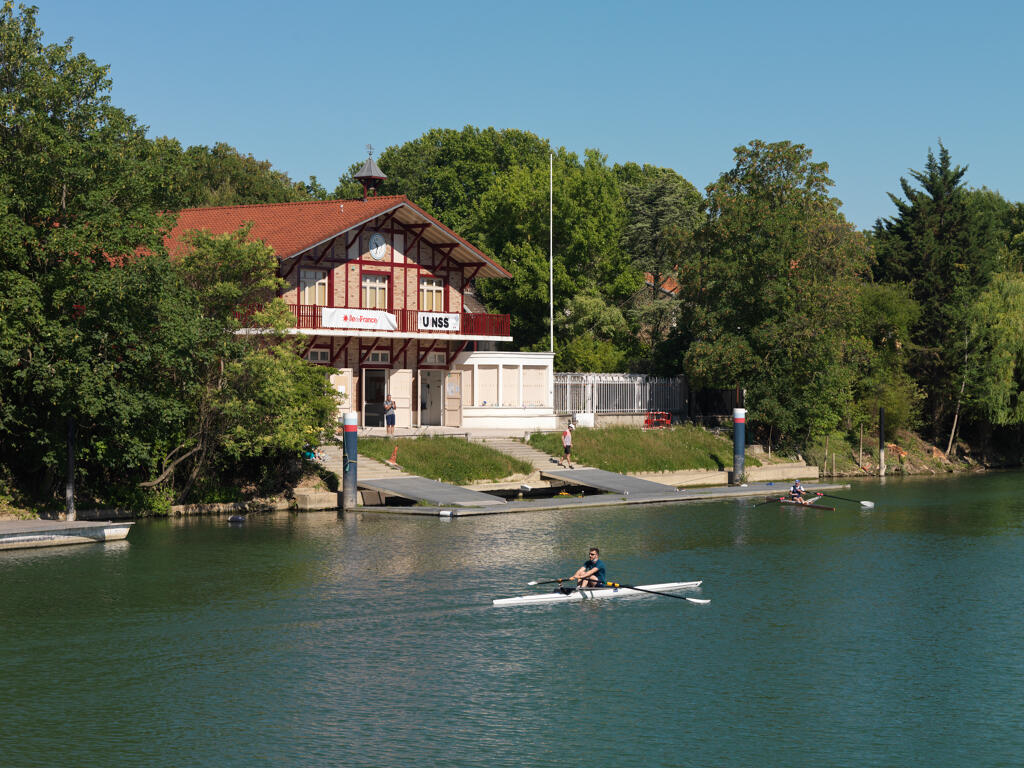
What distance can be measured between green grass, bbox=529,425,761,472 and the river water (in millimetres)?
16596

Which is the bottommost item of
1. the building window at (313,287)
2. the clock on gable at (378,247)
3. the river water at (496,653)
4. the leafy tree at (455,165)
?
the river water at (496,653)

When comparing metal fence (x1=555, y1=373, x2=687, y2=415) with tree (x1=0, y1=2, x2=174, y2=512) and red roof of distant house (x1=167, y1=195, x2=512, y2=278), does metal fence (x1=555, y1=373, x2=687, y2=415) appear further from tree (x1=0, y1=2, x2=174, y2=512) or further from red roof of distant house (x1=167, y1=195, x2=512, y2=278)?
tree (x1=0, y1=2, x2=174, y2=512)

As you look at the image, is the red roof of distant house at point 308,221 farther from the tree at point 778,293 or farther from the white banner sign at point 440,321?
the tree at point 778,293

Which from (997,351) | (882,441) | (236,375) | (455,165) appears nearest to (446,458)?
→ (236,375)

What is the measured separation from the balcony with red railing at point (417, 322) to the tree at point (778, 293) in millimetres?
11195

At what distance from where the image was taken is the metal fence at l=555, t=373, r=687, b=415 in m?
64.6

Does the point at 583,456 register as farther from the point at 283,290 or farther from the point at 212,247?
the point at 212,247

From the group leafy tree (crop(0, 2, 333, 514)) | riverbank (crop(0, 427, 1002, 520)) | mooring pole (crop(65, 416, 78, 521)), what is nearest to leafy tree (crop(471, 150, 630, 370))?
riverbank (crop(0, 427, 1002, 520))

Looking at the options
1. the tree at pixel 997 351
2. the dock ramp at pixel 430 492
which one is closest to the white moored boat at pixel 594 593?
the dock ramp at pixel 430 492

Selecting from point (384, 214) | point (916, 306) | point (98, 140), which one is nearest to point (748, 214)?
point (916, 306)

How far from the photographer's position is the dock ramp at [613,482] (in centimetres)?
5212

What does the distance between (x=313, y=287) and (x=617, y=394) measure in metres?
20.0

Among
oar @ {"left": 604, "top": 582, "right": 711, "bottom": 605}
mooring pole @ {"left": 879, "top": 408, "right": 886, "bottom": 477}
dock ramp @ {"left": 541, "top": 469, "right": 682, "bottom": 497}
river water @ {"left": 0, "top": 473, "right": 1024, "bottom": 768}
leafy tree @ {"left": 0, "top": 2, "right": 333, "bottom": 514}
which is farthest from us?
mooring pole @ {"left": 879, "top": 408, "right": 886, "bottom": 477}

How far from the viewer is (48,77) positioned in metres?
37.8
